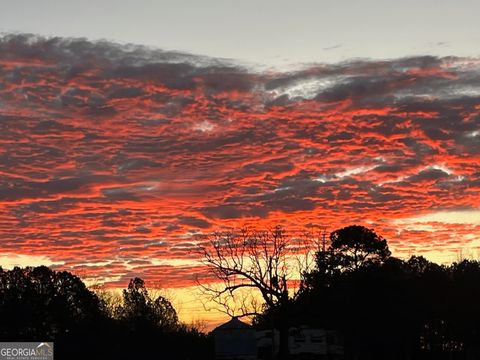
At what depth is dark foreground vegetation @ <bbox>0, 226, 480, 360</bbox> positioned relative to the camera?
310ft

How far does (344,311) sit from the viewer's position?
95375 millimetres

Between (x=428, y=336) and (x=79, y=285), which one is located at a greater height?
(x=79, y=285)

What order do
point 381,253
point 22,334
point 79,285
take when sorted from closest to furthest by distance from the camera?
point 22,334 < point 381,253 < point 79,285

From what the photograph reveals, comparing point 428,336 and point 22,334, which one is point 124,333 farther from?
point 428,336

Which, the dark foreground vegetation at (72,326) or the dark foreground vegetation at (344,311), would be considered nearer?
the dark foreground vegetation at (344,311)

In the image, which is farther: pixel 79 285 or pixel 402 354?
pixel 79 285

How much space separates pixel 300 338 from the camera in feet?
319

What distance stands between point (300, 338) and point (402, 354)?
1191 centimetres

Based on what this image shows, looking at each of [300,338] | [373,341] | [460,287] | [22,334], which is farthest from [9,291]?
[460,287]

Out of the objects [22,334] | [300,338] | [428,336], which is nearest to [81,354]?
[22,334]

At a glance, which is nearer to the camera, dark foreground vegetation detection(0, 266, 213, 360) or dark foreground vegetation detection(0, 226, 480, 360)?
dark foreground vegetation detection(0, 226, 480, 360)

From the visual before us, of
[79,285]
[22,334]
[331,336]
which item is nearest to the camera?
[331,336]

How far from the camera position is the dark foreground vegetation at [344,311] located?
94.5m

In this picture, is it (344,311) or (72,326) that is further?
(72,326)
